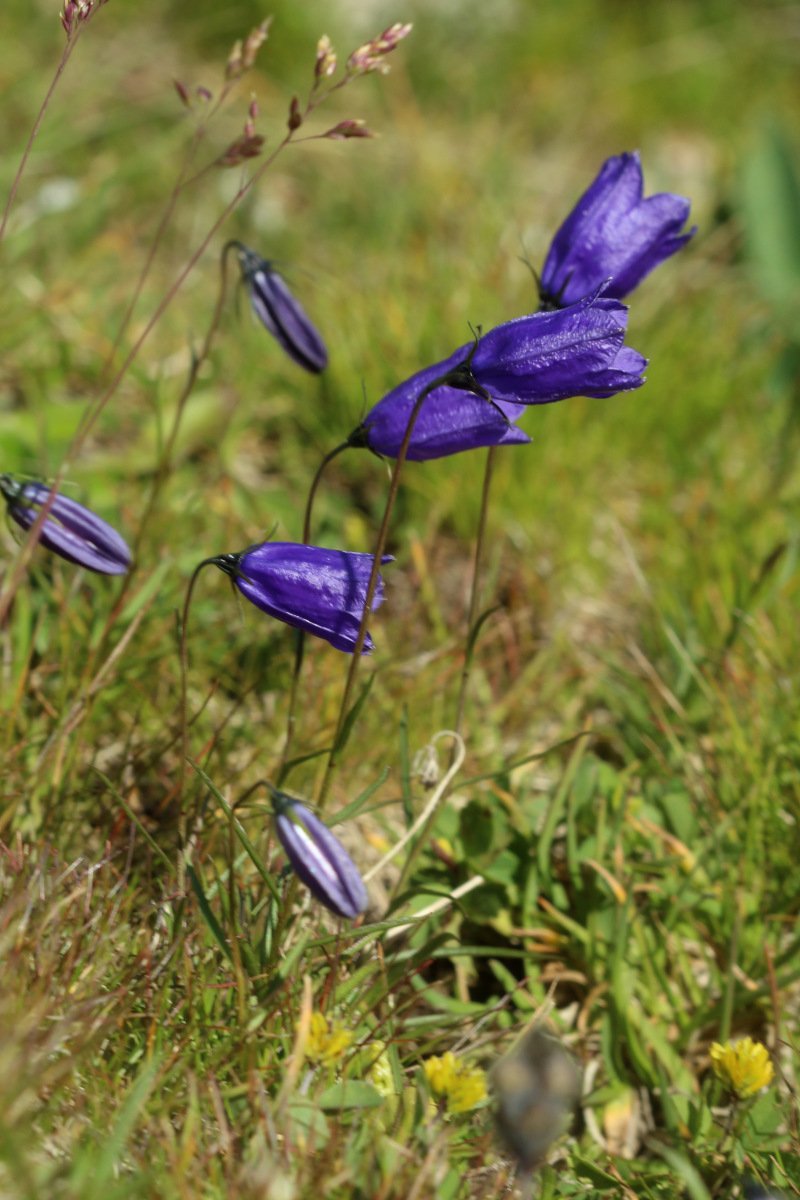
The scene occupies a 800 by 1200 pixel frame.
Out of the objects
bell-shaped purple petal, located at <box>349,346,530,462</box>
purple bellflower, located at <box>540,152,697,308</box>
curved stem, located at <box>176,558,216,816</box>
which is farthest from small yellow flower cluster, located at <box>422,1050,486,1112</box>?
purple bellflower, located at <box>540,152,697,308</box>

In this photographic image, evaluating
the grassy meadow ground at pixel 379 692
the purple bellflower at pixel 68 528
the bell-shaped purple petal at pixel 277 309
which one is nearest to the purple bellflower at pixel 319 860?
the grassy meadow ground at pixel 379 692

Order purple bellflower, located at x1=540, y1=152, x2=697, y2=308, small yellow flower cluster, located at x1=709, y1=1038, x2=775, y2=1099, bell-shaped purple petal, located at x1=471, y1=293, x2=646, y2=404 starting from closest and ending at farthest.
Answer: bell-shaped purple petal, located at x1=471, y1=293, x2=646, y2=404, small yellow flower cluster, located at x1=709, y1=1038, x2=775, y2=1099, purple bellflower, located at x1=540, y1=152, x2=697, y2=308

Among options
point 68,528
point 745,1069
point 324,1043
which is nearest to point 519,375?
point 68,528

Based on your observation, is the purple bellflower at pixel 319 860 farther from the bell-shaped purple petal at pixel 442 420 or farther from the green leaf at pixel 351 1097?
the bell-shaped purple petal at pixel 442 420

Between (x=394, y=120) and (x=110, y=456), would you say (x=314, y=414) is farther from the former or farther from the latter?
(x=394, y=120)

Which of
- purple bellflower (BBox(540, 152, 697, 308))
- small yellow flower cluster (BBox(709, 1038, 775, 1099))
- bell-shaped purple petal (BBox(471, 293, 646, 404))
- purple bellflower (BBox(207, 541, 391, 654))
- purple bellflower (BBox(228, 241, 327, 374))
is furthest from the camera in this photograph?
purple bellflower (BBox(228, 241, 327, 374))

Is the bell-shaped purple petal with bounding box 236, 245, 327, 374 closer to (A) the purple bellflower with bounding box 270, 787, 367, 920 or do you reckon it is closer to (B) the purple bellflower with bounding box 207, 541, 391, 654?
(B) the purple bellflower with bounding box 207, 541, 391, 654

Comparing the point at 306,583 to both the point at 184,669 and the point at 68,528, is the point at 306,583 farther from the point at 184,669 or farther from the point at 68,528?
the point at 68,528
